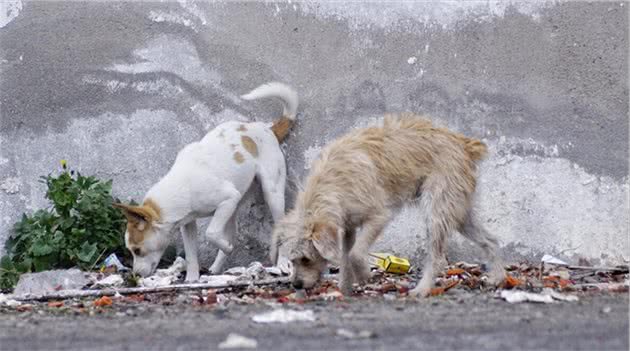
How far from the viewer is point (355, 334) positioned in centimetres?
554

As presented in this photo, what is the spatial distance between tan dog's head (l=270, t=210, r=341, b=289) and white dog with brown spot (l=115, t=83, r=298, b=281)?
6.51ft

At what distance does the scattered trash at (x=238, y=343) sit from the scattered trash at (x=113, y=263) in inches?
159

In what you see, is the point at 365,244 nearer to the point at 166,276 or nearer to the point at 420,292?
the point at 420,292

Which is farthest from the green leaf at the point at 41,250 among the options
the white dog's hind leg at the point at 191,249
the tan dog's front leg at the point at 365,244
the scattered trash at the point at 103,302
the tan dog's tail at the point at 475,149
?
the tan dog's tail at the point at 475,149

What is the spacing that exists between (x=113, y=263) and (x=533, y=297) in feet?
12.9

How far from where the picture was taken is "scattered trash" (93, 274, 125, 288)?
344 inches

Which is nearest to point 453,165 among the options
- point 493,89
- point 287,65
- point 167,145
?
point 493,89

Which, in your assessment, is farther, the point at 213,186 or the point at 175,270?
the point at 175,270

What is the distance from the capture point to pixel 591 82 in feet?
29.7

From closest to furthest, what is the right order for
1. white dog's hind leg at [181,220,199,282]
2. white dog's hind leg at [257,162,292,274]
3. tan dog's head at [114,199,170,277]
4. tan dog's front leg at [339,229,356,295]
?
1. tan dog's front leg at [339,229,356,295]
2. tan dog's head at [114,199,170,277]
3. white dog's hind leg at [181,220,199,282]
4. white dog's hind leg at [257,162,292,274]

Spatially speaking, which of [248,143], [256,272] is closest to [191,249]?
[256,272]

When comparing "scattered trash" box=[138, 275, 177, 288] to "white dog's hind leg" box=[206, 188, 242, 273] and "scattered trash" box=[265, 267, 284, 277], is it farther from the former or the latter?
"scattered trash" box=[265, 267, 284, 277]

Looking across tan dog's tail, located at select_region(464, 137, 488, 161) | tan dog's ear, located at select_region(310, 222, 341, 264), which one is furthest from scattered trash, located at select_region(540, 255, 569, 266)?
tan dog's ear, located at select_region(310, 222, 341, 264)

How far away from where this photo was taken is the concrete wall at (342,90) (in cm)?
904
